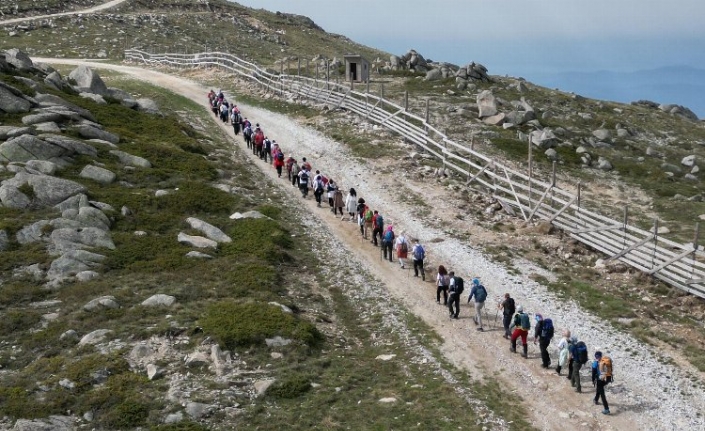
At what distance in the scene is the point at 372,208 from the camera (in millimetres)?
30656

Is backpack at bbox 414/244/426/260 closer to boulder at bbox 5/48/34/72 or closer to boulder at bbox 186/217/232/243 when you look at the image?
boulder at bbox 186/217/232/243

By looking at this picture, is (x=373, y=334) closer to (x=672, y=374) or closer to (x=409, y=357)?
(x=409, y=357)

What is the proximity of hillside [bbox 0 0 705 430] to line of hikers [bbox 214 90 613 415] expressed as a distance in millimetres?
583

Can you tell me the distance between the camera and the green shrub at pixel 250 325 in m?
17.7

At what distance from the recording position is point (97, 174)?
28.0m

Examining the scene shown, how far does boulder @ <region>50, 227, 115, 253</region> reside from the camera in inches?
863

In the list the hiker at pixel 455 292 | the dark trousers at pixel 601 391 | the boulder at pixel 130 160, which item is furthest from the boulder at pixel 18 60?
the dark trousers at pixel 601 391

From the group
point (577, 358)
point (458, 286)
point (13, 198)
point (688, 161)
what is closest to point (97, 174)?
point (13, 198)

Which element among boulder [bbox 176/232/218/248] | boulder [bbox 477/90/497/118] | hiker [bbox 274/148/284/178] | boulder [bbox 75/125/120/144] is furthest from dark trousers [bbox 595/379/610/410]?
boulder [bbox 477/90/497/118]

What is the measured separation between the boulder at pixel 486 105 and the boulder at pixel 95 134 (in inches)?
1007

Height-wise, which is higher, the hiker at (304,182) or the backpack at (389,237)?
the hiker at (304,182)

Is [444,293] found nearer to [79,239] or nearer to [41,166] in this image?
[79,239]

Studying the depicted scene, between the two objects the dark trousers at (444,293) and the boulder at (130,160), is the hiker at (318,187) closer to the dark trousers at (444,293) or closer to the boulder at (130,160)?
the boulder at (130,160)

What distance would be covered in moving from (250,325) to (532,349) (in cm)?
811
